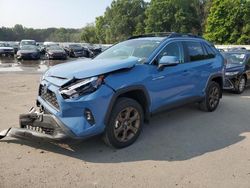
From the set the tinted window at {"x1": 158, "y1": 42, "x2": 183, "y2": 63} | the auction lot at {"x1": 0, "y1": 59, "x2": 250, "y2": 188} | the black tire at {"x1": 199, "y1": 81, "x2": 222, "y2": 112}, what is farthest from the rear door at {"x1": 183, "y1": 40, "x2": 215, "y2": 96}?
the auction lot at {"x1": 0, "y1": 59, "x2": 250, "y2": 188}

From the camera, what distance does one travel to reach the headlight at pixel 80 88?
4414 mm

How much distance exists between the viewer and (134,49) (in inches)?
235

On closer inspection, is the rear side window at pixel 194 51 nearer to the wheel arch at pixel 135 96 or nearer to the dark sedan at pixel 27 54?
the wheel arch at pixel 135 96

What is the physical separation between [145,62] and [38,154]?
2274 mm

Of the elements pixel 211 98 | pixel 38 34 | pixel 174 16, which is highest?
pixel 174 16

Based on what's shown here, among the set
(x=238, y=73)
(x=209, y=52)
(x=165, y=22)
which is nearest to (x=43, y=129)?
(x=209, y=52)

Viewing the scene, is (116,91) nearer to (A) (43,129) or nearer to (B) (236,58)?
(A) (43,129)

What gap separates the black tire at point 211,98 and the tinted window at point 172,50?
4.52ft

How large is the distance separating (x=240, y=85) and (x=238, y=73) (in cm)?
40

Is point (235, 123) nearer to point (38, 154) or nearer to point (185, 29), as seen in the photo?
point (38, 154)

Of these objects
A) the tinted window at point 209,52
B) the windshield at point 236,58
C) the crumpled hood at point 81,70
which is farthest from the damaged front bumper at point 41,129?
the windshield at point 236,58

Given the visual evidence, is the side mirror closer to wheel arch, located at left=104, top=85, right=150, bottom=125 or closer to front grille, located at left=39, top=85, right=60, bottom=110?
wheel arch, located at left=104, top=85, right=150, bottom=125

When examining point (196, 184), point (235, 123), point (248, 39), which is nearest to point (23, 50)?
point (235, 123)

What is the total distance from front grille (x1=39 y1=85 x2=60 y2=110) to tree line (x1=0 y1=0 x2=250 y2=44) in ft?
198
